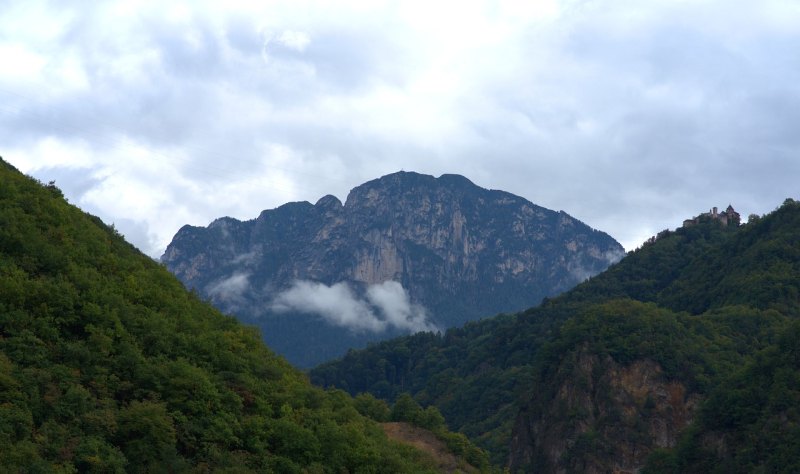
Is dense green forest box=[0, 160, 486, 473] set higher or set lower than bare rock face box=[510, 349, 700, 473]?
lower

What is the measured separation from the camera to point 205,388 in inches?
2486

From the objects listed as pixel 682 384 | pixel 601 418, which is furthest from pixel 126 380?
pixel 682 384

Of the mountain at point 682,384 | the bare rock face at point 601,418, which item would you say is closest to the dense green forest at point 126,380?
the mountain at point 682,384

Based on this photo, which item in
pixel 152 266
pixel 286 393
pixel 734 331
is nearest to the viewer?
pixel 286 393

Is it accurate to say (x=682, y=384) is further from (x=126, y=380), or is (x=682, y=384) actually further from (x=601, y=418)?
(x=126, y=380)

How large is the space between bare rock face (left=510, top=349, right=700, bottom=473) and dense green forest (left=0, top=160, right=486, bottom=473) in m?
55.4

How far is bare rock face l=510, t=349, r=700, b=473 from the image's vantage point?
127688 millimetres

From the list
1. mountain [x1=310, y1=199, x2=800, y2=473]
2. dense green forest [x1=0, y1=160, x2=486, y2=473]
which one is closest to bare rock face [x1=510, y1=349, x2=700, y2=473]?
mountain [x1=310, y1=199, x2=800, y2=473]

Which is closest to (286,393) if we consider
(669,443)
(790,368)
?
(790,368)

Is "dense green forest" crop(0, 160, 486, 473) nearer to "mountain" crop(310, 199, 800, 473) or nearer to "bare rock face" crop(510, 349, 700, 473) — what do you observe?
"mountain" crop(310, 199, 800, 473)

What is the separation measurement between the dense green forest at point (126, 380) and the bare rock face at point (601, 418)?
182ft

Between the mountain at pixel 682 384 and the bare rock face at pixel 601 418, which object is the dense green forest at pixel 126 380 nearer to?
the mountain at pixel 682 384

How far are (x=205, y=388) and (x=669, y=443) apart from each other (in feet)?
268

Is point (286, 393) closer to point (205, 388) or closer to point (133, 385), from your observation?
point (205, 388)
